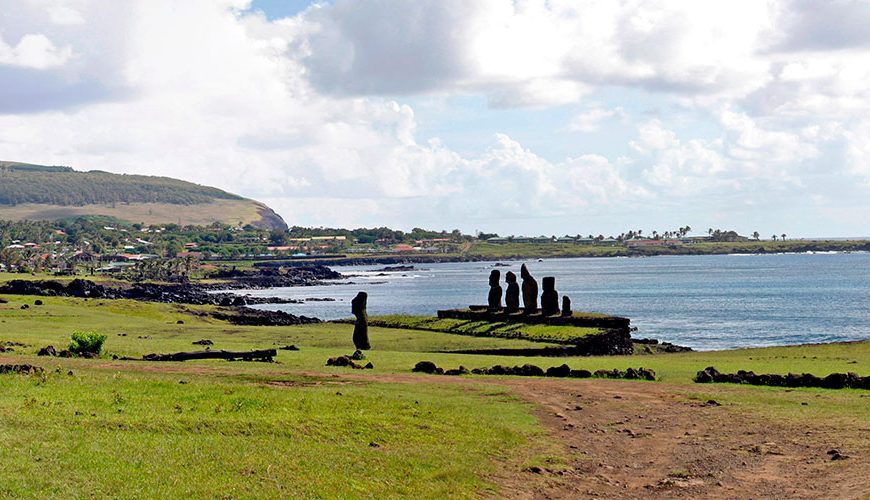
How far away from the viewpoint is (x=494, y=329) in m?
73.4

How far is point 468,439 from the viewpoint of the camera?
25.7 meters

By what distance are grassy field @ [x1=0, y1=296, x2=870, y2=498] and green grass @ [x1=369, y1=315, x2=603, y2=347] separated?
2053 centimetres

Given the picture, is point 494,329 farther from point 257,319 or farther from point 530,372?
point 257,319

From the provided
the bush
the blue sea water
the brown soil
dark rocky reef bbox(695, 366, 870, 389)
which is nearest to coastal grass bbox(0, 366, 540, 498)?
the brown soil

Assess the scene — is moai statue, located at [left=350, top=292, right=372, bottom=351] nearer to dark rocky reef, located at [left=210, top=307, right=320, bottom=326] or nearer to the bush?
the bush

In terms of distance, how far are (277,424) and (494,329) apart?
50.0m

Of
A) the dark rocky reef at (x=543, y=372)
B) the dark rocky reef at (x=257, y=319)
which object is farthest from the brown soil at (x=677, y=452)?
the dark rocky reef at (x=257, y=319)

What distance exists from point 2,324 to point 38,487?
47194 millimetres

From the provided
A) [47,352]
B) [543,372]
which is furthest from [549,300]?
[47,352]

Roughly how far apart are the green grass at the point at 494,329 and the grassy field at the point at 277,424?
20530 millimetres

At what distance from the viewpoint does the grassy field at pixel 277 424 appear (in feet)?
61.0

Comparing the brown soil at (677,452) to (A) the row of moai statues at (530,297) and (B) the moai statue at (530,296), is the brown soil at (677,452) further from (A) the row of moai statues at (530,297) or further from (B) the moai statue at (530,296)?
(B) the moai statue at (530,296)

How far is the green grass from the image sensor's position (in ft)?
220

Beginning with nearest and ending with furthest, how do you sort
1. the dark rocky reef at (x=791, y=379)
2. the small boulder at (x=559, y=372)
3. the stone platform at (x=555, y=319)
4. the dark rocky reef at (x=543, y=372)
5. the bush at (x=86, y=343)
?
the dark rocky reef at (x=791, y=379), the dark rocky reef at (x=543, y=372), the small boulder at (x=559, y=372), the bush at (x=86, y=343), the stone platform at (x=555, y=319)
